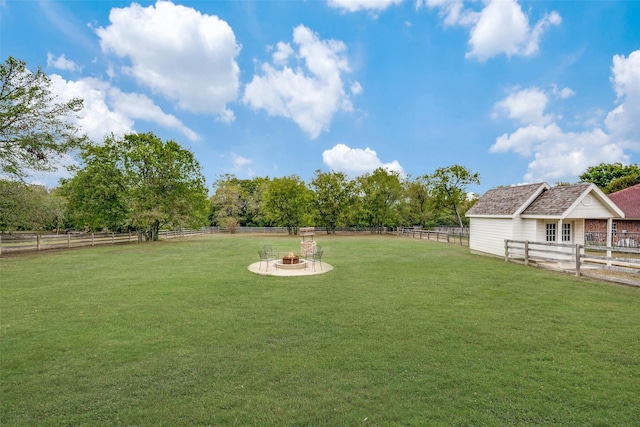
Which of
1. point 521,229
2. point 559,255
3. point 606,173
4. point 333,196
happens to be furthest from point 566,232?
point 606,173

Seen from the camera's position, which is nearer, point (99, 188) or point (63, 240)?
point (63, 240)

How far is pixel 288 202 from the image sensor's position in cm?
4106

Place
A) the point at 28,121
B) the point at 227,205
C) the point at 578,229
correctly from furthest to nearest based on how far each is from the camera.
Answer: the point at 227,205
the point at 28,121
the point at 578,229

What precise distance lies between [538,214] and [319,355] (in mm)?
14588

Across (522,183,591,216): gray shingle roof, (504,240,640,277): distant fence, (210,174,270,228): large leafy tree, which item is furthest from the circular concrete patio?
(210,174,270,228): large leafy tree

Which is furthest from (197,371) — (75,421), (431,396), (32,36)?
(32,36)

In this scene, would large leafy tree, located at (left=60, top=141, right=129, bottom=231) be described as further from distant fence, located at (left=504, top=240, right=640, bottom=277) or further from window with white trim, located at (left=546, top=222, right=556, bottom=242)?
window with white trim, located at (left=546, top=222, right=556, bottom=242)

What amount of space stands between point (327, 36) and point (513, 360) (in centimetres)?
1925

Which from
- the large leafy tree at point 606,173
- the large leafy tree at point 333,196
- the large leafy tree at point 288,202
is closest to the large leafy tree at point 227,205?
the large leafy tree at point 288,202

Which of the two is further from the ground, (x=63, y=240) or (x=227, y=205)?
(x=227, y=205)

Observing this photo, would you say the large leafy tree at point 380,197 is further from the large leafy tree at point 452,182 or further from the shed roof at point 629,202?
the shed roof at point 629,202

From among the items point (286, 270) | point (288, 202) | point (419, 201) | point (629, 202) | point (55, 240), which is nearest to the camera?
point (286, 270)

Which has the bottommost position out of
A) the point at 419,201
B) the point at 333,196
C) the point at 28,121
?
the point at 419,201

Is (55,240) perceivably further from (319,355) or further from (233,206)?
(233,206)
